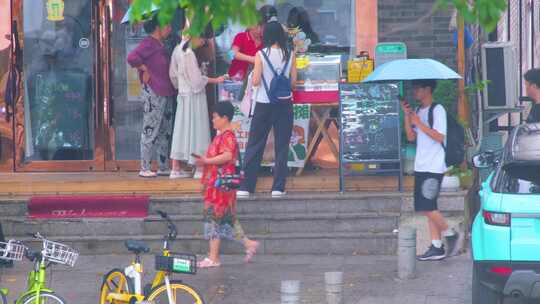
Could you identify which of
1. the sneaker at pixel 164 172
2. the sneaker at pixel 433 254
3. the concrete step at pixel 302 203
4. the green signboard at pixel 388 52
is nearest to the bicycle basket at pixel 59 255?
the concrete step at pixel 302 203

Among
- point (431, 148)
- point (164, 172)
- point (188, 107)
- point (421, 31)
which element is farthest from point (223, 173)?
point (421, 31)

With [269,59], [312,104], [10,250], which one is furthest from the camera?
[312,104]

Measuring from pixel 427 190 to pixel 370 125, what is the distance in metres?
1.43

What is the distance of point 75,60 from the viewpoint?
14.0 meters

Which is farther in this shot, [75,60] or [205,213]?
[75,60]

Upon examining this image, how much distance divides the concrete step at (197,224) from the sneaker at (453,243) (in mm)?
596

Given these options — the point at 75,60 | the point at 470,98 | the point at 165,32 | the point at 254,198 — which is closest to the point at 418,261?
the point at 254,198

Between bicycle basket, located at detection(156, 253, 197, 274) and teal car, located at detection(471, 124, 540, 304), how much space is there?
212 centimetres

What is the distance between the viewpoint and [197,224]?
1198cm

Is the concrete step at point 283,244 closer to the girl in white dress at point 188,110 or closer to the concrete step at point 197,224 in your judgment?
the concrete step at point 197,224

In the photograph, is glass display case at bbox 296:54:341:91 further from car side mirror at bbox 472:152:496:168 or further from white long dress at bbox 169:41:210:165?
car side mirror at bbox 472:152:496:168

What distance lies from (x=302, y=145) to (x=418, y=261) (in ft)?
7.65

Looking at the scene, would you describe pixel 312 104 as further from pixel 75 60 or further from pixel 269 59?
pixel 75 60

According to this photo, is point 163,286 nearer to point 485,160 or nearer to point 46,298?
point 46,298
